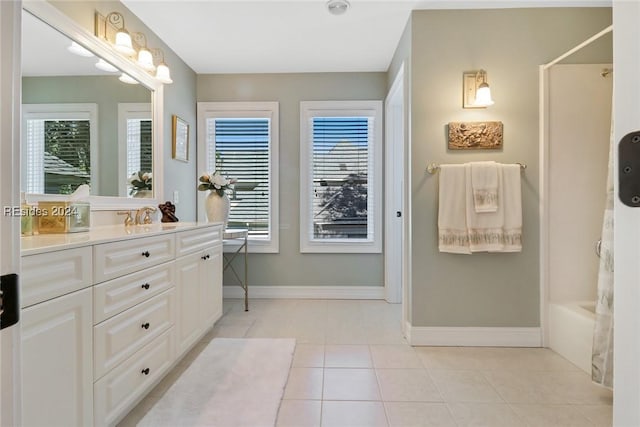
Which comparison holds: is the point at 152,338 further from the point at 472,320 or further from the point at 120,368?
the point at 472,320

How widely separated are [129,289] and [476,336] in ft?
7.51

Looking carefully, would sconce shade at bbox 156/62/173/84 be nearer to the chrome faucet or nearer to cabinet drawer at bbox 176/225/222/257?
the chrome faucet

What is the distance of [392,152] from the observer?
134 inches

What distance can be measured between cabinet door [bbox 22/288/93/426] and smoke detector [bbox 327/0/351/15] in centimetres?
230

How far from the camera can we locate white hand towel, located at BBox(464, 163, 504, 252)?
2326 millimetres

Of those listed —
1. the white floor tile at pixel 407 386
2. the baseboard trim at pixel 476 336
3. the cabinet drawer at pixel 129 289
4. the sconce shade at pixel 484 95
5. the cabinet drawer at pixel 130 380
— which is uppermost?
the sconce shade at pixel 484 95

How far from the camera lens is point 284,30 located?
268 centimetres

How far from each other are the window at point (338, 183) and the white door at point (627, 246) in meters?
3.02

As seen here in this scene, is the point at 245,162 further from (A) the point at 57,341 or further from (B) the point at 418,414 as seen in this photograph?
(B) the point at 418,414

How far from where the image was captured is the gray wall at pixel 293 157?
352 cm

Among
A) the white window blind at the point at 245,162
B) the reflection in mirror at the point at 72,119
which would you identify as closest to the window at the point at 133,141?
the reflection in mirror at the point at 72,119

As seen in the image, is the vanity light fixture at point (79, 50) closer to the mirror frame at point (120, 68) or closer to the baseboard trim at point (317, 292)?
the mirror frame at point (120, 68)

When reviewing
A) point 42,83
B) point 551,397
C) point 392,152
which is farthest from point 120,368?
point 392,152

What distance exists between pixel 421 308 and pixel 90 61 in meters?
2.74
